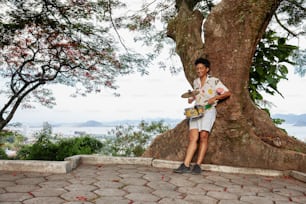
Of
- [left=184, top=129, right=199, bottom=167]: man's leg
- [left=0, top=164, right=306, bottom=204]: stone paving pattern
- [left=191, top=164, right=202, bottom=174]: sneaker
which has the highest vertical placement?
[left=184, top=129, right=199, bottom=167]: man's leg

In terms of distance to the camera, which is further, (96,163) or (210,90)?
(96,163)

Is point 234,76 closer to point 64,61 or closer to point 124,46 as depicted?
point 124,46

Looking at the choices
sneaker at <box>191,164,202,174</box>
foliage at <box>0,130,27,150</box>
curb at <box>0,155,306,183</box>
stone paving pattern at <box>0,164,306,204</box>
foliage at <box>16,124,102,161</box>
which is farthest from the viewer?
foliage at <box>0,130,27,150</box>

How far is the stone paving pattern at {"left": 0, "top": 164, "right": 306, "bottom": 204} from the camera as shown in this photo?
3.40m

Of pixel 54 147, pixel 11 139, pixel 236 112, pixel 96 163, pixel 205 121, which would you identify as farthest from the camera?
pixel 11 139

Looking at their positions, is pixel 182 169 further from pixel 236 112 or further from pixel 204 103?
pixel 236 112

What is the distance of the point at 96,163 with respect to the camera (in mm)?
5516

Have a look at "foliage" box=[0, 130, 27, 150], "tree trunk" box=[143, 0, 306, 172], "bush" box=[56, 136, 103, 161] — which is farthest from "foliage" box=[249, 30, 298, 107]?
"foliage" box=[0, 130, 27, 150]

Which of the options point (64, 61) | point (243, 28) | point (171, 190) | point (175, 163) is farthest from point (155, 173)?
point (64, 61)

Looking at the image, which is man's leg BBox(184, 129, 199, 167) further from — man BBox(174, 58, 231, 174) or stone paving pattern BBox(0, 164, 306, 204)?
stone paving pattern BBox(0, 164, 306, 204)

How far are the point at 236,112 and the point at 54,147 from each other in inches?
221

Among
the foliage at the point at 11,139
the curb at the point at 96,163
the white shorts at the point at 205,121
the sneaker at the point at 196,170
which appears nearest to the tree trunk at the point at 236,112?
the curb at the point at 96,163

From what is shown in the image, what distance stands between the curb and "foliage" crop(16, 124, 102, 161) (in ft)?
11.2

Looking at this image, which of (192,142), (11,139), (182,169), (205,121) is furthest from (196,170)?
(11,139)
